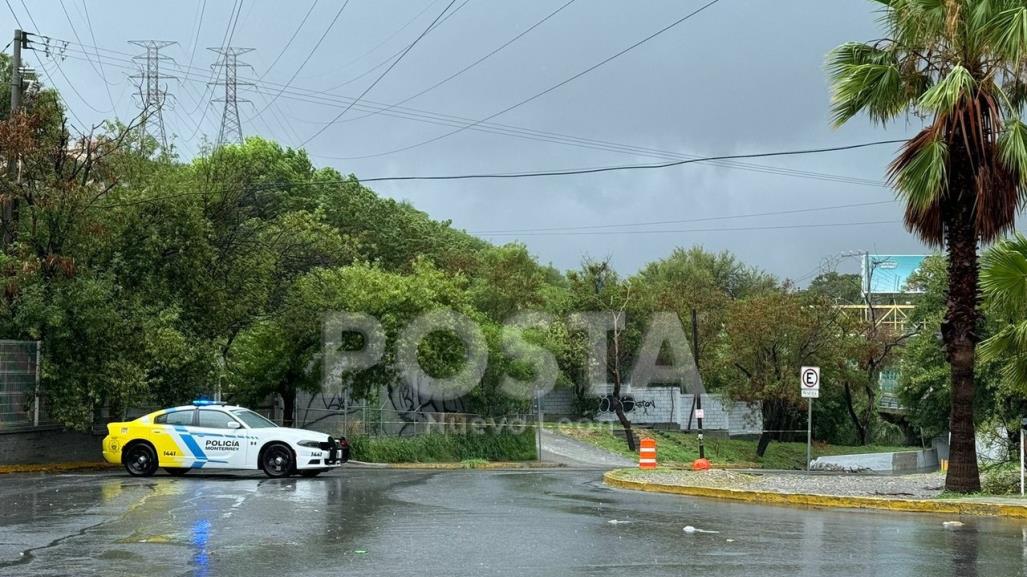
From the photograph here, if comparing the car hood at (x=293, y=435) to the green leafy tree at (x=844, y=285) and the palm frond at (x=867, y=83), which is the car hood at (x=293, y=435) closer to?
the palm frond at (x=867, y=83)

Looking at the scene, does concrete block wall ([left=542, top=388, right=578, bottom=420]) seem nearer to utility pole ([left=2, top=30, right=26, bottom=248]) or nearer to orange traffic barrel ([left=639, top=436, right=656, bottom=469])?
orange traffic barrel ([left=639, top=436, right=656, bottom=469])

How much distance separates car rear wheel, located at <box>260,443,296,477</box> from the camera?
2120 cm

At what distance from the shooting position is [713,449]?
48.3 metres

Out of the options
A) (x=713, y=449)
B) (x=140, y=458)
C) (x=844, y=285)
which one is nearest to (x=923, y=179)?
(x=140, y=458)

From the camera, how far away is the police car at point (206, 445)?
830 inches

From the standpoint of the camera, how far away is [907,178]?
17.7 meters

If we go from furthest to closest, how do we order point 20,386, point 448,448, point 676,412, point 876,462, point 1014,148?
point 676,412, point 876,462, point 448,448, point 20,386, point 1014,148

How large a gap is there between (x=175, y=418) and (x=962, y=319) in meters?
15.3

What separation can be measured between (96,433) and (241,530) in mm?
15974

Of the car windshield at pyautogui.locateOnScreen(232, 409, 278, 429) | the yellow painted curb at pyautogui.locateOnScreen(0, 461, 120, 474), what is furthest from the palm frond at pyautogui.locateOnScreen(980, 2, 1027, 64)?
the yellow painted curb at pyautogui.locateOnScreen(0, 461, 120, 474)

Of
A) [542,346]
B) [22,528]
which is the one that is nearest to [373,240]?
[542,346]

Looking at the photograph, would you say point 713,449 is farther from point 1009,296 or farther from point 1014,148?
point 1014,148

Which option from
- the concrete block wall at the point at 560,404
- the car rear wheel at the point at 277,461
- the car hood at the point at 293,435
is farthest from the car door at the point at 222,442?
the concrete block wall at the point at 560,404

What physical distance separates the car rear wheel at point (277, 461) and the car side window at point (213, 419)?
1019 mm
